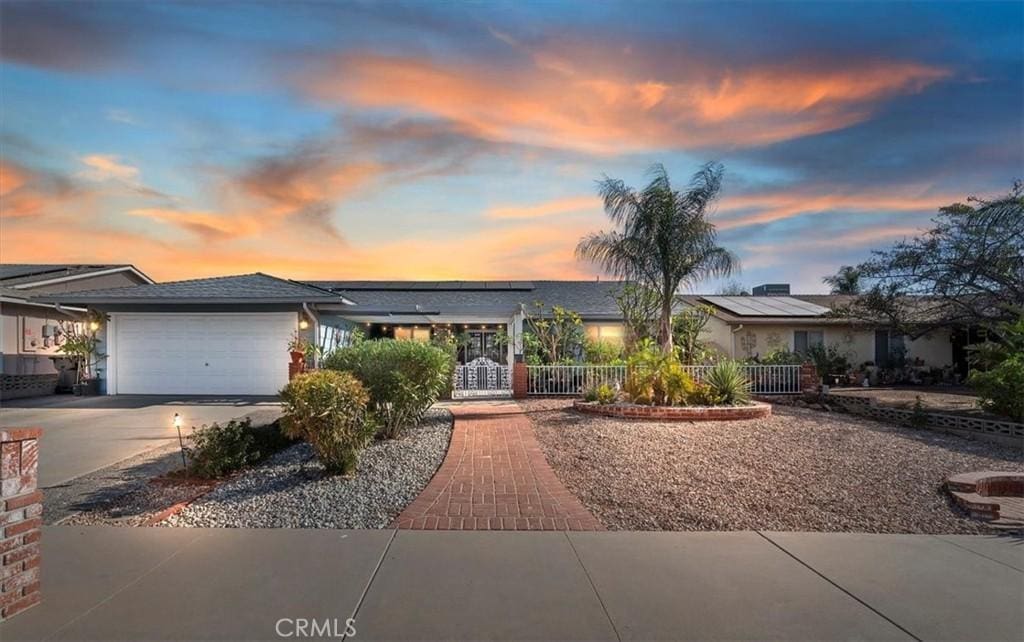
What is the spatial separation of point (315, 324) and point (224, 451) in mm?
10841

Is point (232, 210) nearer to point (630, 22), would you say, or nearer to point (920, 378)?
point (630, 22)

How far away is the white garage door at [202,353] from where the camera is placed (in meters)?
16.7

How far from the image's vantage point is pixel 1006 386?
9.80 meters

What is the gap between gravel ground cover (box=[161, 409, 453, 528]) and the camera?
16.5ft

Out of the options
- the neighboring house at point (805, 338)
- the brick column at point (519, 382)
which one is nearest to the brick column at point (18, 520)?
the brick column at point (519, 382)

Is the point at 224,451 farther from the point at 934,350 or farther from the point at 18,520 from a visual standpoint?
the point at 934,350

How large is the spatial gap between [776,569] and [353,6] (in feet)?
29.0

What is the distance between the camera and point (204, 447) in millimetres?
6668

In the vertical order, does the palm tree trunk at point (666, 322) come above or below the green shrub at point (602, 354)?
above

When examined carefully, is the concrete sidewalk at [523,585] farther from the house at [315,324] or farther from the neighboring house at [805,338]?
the neighboring house at [805,338]

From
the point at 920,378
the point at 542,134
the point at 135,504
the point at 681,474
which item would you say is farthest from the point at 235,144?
the point at 920,378

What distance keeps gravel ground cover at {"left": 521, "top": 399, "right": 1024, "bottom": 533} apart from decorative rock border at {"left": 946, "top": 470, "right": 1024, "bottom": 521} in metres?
0.13

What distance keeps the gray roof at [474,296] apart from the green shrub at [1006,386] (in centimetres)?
1041

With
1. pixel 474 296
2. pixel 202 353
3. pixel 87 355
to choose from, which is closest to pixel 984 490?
pixel 202 353
